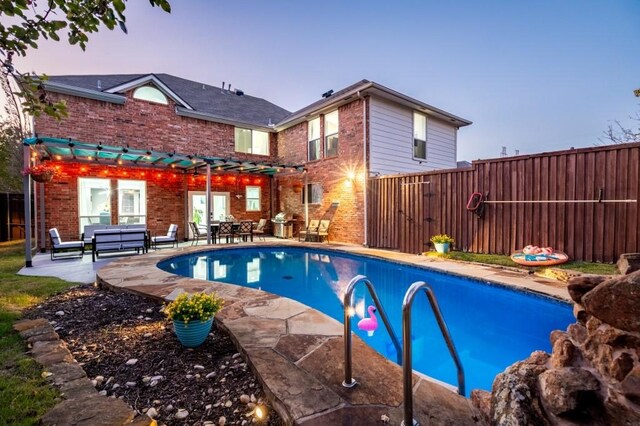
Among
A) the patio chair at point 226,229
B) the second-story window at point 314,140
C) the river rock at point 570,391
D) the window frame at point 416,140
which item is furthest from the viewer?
the second-story window at point 314,140

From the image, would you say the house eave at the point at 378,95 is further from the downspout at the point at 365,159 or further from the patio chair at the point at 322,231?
the patio chair at the point at 322,231

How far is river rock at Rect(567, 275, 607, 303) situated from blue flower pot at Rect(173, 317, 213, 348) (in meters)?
2.89

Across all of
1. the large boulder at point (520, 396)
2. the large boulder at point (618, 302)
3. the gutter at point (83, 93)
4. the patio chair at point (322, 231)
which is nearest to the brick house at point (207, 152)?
the gutter at point (83, 93)

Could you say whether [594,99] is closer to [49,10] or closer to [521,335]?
[521,335]

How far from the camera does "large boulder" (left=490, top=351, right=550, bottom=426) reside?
57.7 inches

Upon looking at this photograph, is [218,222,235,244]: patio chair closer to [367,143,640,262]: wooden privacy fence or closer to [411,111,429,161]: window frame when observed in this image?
[367,143,640,262]: wooden privacy fence

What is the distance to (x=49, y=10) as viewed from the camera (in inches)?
69.7

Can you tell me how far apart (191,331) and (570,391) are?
284cm

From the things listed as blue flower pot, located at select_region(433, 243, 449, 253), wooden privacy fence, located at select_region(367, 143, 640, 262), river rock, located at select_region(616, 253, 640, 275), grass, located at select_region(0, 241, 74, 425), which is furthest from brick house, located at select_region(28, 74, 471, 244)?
river rock, located at select_region(616, 253, 640, 275)

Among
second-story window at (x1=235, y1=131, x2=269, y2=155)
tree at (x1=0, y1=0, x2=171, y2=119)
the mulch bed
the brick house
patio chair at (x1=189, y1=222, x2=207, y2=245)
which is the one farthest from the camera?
second-story window at (x1=235, y1=131, x2=269, y2=155)

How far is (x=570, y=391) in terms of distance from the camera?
1382 millimetres

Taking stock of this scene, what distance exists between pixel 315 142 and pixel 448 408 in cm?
1237

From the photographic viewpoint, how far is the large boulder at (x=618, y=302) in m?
1.28

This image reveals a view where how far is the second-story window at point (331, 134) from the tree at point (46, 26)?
1066 centimetres
